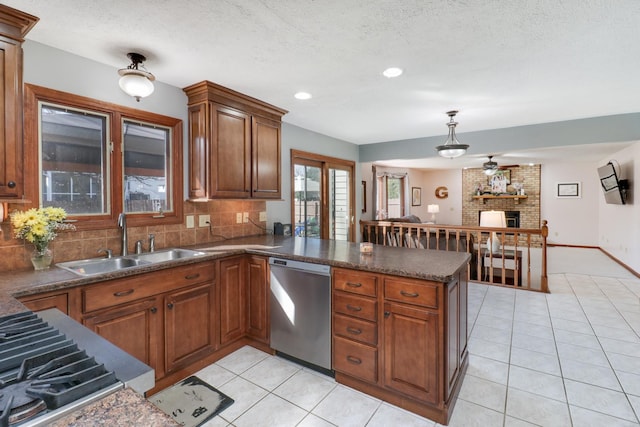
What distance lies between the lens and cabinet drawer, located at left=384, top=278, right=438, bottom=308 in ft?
6.17

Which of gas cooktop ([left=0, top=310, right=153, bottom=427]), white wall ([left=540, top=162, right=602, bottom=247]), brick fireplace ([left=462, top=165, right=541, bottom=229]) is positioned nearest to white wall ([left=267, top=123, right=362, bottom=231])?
gas cooktop ([left=0, top=310, right=153, bottom=427])

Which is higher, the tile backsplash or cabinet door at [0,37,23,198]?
cabinet door at [0,37,23,198]

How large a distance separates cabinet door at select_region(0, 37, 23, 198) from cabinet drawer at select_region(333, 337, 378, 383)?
7.20 feet

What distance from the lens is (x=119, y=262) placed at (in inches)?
95.1

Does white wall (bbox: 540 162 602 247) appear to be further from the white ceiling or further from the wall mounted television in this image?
the white ceiling

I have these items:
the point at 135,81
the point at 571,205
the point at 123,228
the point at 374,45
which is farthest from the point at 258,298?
Answer: the point at 571,205

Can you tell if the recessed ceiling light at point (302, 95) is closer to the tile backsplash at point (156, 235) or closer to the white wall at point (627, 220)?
the tile backsplash at point (156, 235)

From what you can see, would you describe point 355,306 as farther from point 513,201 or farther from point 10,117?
point 513,201

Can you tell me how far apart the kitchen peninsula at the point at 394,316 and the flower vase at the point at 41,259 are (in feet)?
0.25

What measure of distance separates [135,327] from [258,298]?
0.97 m

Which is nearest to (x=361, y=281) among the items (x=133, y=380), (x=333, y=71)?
(x=133, y=380)

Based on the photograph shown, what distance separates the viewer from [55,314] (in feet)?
4.25

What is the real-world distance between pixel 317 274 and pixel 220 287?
2.83 feet

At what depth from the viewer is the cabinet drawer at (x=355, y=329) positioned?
83.6 inches
